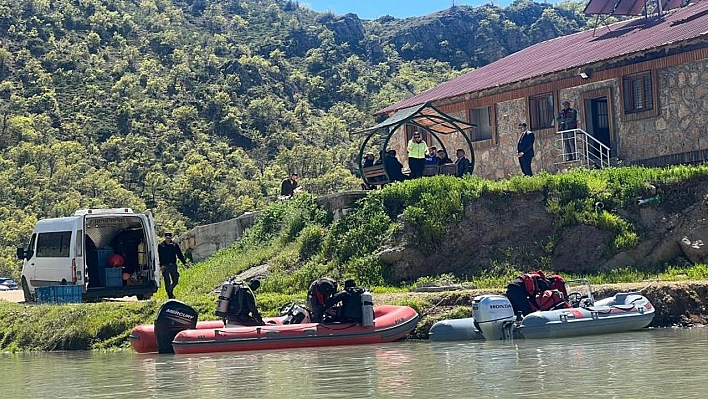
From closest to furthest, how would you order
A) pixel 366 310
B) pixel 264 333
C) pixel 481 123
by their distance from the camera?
pixel 264 333, pixel 366 310, pixel 481 123

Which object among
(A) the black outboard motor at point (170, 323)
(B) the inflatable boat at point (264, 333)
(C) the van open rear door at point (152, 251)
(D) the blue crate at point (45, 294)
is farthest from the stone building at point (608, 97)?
(A) the black outboard motor at point (170, 323)

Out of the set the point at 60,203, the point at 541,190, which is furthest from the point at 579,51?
the point at 60,203

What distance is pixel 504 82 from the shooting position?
108 feet

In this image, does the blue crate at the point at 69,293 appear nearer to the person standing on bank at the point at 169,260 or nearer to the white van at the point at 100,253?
the white van at the point at 100,253

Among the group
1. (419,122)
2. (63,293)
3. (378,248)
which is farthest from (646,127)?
(63,293)

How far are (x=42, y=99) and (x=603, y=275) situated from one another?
50.9m

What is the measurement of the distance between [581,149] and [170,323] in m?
14.3

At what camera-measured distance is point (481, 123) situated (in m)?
34.8

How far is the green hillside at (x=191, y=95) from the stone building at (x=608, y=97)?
24.3 meters

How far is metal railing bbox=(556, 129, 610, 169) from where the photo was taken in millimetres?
29984

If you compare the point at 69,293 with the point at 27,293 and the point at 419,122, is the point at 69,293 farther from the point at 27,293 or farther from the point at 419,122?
the point at 419,122

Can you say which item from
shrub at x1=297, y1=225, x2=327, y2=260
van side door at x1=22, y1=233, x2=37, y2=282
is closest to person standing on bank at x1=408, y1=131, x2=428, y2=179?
shrub at x1=297, y1=225, x2=327, y2=260

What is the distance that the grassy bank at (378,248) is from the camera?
23000 millimetres

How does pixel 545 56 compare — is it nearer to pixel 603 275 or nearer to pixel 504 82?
pixel 504 82
